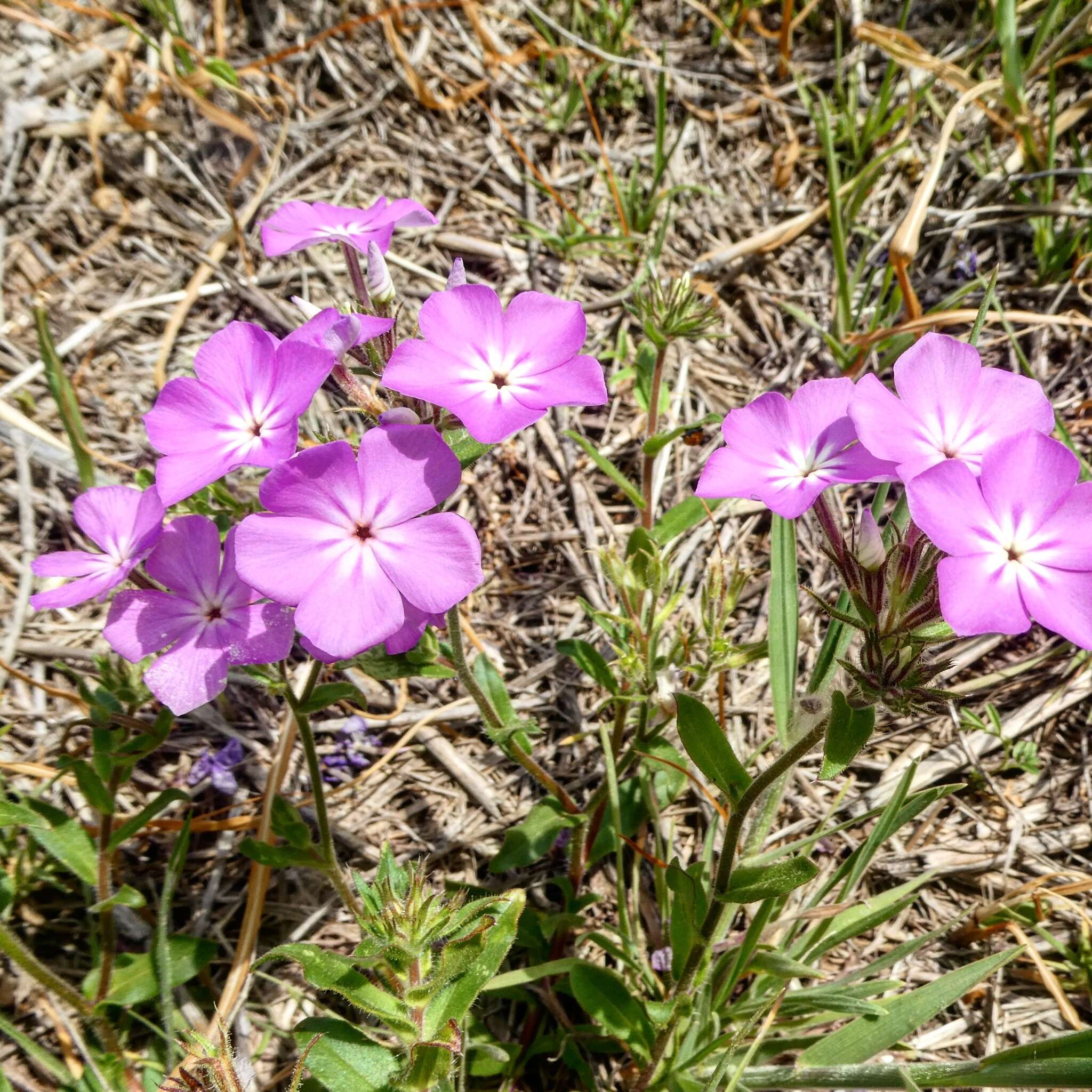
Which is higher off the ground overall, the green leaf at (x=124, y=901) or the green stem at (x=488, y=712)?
the green stem at (x=488, y=712)

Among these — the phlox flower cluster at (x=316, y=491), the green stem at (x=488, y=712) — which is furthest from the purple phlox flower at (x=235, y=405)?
the green stem at (x=488, y=712)

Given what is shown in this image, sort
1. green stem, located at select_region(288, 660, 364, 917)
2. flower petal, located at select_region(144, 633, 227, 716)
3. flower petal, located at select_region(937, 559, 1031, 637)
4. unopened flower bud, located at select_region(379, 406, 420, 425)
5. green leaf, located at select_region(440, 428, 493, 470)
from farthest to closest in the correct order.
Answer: green stem, located at select_region(288, 660, 364, 917) < green leaf, located at select_region(440, 428, 493, 470) < flower petal, located at select_region(144, 633, 227, 716) < unopened flower bud, located at select_region(379, 406, 420, 425) < flower petal, located at select_region(937, 559, 1031, 637)

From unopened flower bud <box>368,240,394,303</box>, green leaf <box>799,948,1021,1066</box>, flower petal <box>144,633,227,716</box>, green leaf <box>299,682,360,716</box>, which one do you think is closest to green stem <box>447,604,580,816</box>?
green leaf <box>299,682,360,716</box>

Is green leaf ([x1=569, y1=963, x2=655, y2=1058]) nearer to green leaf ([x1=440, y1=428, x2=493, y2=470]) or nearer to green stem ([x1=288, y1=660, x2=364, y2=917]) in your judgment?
green stem ([x1=288, y1=660, x2=364, y2=917])

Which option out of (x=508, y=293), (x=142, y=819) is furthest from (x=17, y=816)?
(x=508, y=293)

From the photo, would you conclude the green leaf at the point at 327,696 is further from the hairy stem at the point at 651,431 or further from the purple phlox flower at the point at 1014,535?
the purple phlox flower at the point at 1014,535

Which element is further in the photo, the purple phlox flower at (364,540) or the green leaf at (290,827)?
the green leaf at (290,827)
